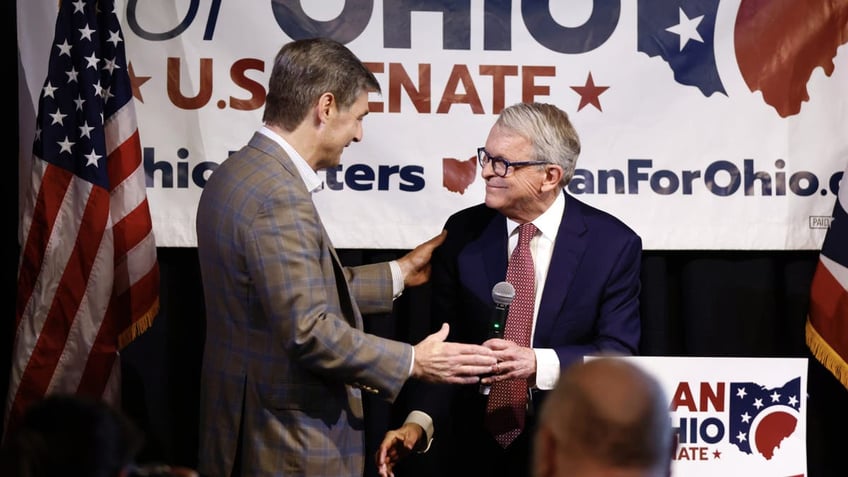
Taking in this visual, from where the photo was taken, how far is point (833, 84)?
3754 mm

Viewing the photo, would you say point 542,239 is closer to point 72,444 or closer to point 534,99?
point 534,99

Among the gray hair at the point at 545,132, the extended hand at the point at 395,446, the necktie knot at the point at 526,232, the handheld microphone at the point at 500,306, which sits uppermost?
the gray hair at the point at 545,132

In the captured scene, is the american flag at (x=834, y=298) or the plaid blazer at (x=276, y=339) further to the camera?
the american flag at (x=834, y=298)

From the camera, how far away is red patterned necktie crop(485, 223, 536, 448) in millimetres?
2988

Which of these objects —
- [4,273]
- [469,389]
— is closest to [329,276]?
[469,389]

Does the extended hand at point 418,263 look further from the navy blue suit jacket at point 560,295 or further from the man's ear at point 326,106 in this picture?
the man's ear at point 326,106

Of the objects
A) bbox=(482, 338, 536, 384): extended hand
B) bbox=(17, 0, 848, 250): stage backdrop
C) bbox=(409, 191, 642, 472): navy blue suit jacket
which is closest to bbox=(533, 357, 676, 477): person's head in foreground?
bbox=(482, 338, 536, 384): extended hand

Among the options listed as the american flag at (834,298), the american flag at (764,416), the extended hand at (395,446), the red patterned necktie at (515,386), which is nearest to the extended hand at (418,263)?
the red patterned necktie at (515,386)

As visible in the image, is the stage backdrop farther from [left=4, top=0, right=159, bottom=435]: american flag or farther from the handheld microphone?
the handheld microphone

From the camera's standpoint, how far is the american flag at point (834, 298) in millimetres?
3592

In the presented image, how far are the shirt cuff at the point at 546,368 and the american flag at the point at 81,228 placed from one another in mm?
1429

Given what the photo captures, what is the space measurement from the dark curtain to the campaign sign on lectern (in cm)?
Result: 98

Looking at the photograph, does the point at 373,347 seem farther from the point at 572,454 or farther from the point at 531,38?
the point at 531,38

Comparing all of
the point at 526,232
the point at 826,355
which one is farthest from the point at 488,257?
the point at 826,355
